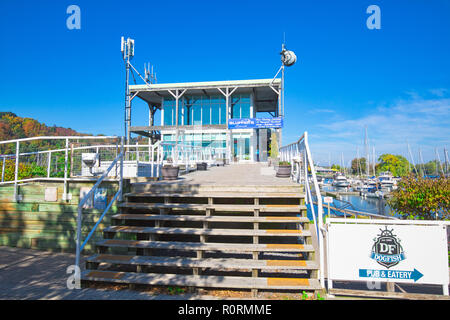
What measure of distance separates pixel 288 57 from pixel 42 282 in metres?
27.9

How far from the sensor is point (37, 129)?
82500mm

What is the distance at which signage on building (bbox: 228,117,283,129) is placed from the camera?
23859mm

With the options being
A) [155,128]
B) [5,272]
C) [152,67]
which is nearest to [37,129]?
[152,67]

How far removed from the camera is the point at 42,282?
3.77 m

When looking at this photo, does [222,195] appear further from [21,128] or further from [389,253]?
[21,128]

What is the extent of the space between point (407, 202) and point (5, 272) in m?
15.2

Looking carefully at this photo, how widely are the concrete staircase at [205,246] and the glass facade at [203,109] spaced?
24334mm

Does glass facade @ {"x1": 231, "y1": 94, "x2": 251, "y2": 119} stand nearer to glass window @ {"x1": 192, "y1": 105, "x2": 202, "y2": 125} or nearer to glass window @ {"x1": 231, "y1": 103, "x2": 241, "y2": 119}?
glass window @ {"x1": 231, "y1": 103, "x2": 241, "y2": 119}

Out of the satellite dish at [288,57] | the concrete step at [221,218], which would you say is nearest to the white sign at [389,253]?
the concrete step at [221,218]

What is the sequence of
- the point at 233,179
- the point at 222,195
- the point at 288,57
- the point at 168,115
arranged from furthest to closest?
the point at 168,115 < the point at 288,57 < the point at 233,179 < the point at 222,195
